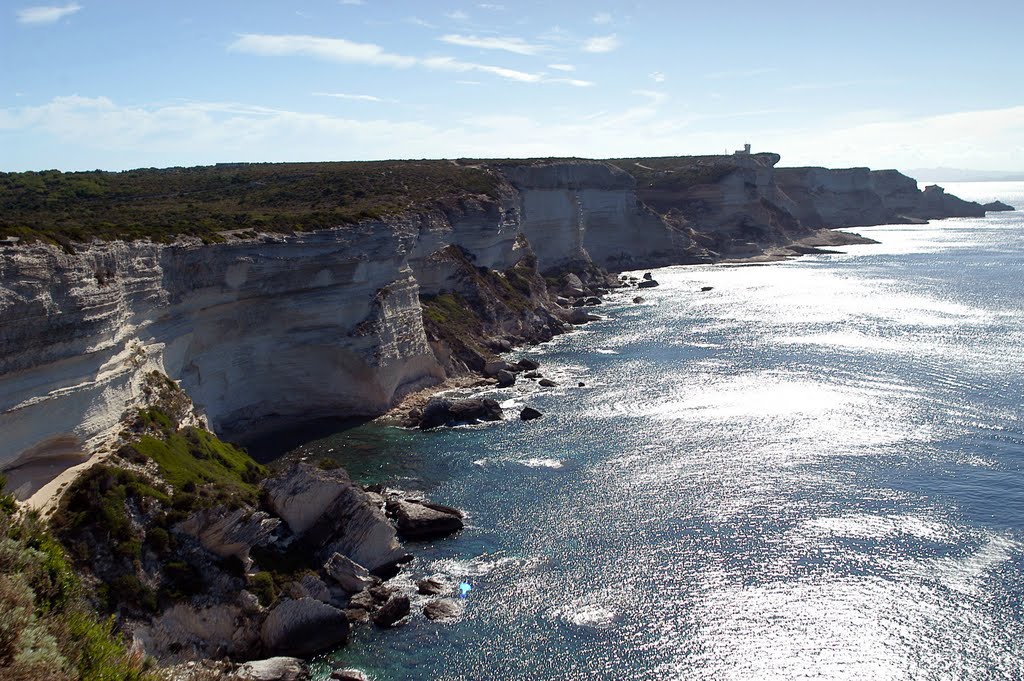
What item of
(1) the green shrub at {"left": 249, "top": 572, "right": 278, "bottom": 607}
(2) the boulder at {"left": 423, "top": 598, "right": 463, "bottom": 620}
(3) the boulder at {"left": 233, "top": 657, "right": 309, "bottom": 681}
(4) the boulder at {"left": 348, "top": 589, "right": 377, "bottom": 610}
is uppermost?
(1) the green shrub at {"left": 249, "top": 572, "right": 278, "bottom": 607}

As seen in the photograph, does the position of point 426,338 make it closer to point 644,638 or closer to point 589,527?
point 589,527

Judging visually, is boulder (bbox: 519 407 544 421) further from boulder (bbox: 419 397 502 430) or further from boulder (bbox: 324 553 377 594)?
boulder (bbox: 324 553 377 594)

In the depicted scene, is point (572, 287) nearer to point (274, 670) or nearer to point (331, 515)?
point (331, 515)

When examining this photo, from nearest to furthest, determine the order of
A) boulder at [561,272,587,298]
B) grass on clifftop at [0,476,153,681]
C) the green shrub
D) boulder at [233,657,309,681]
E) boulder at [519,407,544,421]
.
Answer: grass on clifftop at [0,476,153,681] → boulder at [233,657,309,681] → the green shrub → boulder at [519,407,544,421] → boulder at [561,272,587,298]

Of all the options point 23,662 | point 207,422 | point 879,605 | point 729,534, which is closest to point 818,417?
point 729,534

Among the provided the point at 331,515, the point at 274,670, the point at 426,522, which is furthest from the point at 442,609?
the point at 331,515

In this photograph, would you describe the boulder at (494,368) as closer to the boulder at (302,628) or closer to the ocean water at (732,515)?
the ocean water at (732,515)

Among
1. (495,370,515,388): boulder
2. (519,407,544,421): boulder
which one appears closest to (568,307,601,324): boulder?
(495,370,515,388): boulder
